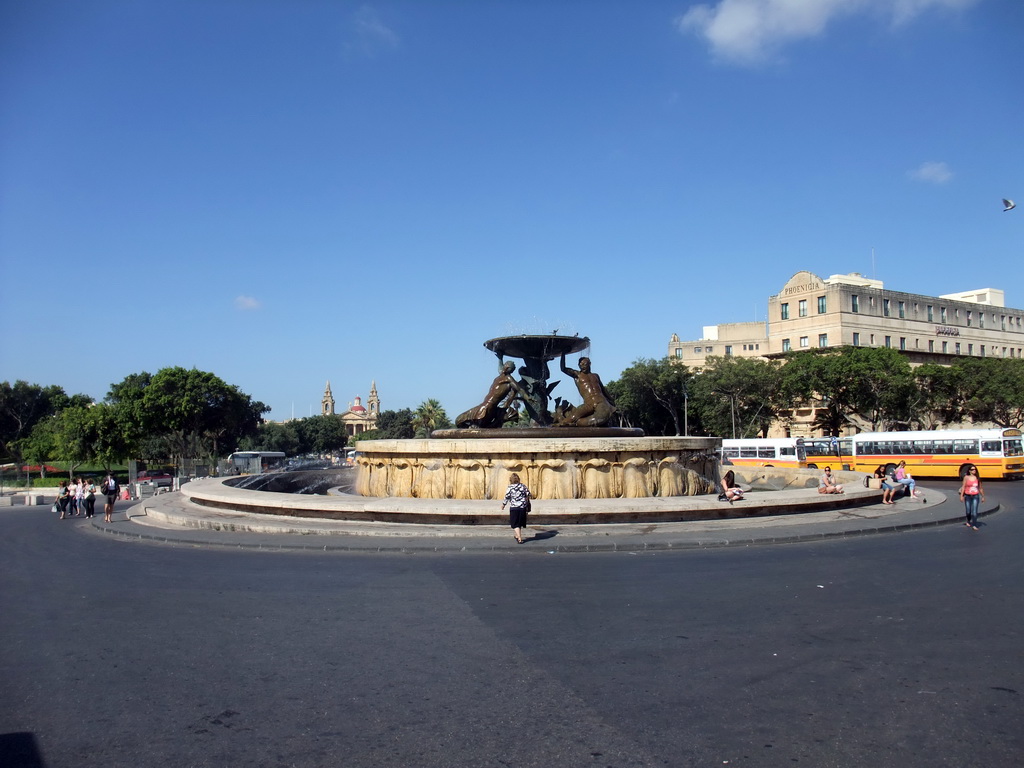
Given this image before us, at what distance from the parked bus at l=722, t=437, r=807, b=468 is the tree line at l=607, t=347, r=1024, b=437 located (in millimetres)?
15043

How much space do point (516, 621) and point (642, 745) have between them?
2.89m

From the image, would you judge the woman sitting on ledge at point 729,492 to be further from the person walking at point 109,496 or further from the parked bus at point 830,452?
the parked bus at point 830,452

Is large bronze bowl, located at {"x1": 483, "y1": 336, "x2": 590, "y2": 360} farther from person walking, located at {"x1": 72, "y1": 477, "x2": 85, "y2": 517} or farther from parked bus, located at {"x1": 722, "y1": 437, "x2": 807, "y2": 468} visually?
parked bus, located at {"x1": 722, "y1": 437, "x2": 807, "y2": 468}

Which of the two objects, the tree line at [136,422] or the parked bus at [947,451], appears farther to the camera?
the tree line at [136,422]

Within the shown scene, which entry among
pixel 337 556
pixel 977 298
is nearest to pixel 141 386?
pixel 337 556

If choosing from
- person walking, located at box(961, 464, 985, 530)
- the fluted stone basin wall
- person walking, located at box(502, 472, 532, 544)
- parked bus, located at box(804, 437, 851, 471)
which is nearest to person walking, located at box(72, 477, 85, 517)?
the fluted stone basin wall

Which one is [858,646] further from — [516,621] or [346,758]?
[346,758]

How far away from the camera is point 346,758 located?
4207 millimetres

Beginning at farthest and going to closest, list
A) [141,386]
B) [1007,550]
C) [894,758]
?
[141,386]
[1007,550]
[894,758]

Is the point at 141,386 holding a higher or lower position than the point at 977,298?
lower

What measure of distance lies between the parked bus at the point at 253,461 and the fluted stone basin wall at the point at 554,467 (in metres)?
30.2

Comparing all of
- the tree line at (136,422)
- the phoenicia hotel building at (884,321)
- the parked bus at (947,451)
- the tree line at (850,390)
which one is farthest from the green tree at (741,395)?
the tree line at (136,422)

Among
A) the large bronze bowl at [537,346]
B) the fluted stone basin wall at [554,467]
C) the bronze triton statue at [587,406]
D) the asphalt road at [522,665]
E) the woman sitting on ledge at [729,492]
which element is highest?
the large bronze bowl at [537,346]

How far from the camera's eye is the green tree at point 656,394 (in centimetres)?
6059
